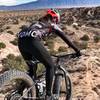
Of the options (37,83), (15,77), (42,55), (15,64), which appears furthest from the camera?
(15,64)

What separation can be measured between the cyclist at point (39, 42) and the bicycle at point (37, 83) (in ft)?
A: 0.77

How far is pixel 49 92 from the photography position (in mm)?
8664

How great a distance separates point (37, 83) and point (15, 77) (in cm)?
75

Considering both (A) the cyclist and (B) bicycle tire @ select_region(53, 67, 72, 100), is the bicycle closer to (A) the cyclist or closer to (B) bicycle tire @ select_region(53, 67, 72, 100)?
(B) bicycle tire @ select_region(53, 67, 72, 100)

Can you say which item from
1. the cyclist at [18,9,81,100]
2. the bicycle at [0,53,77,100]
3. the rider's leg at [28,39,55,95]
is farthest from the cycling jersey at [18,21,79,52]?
the bicycle at [0,53,77,100]

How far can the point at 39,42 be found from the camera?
332 inches

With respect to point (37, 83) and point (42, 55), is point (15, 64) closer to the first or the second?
point (37, 83)

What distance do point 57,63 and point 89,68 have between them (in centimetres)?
357

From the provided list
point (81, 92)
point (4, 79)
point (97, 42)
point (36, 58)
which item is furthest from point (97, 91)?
point (97, 42)

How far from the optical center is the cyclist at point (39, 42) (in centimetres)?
840

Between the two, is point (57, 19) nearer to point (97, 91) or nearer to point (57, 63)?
point (57, 63)

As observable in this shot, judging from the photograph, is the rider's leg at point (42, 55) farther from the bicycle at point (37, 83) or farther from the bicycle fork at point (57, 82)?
the bicycle fork at point (57, 82)

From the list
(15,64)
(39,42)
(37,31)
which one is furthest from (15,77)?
(15,64)

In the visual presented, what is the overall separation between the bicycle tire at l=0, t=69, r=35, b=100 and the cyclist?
327 mm
